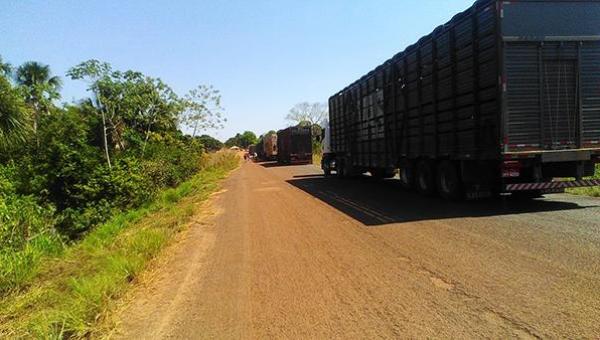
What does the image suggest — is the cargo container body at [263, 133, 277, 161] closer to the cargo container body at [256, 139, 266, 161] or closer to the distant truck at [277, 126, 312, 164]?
the cargo container body at [256, 139, 266, 161]

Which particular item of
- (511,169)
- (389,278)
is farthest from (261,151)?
(389,278)

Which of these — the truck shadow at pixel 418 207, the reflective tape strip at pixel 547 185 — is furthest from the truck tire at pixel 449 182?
the reflective tape strip at pixel 547 185

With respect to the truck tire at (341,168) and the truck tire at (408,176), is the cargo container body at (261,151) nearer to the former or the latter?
the truck tire at (341,168)

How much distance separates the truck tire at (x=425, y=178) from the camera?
1379 centimetres

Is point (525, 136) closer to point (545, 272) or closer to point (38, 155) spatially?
point (545, 272)

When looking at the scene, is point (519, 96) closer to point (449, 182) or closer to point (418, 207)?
point (449, 182)

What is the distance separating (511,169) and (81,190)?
17.9 meters

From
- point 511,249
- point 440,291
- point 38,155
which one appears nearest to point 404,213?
point 511,249

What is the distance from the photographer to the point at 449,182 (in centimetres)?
1262

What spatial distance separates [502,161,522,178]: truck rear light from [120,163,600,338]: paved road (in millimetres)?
733

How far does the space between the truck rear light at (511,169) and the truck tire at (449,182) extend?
178cm

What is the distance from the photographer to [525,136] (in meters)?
10.5

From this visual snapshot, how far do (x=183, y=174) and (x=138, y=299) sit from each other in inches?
1128

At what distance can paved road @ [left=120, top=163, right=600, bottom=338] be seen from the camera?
4574mm
